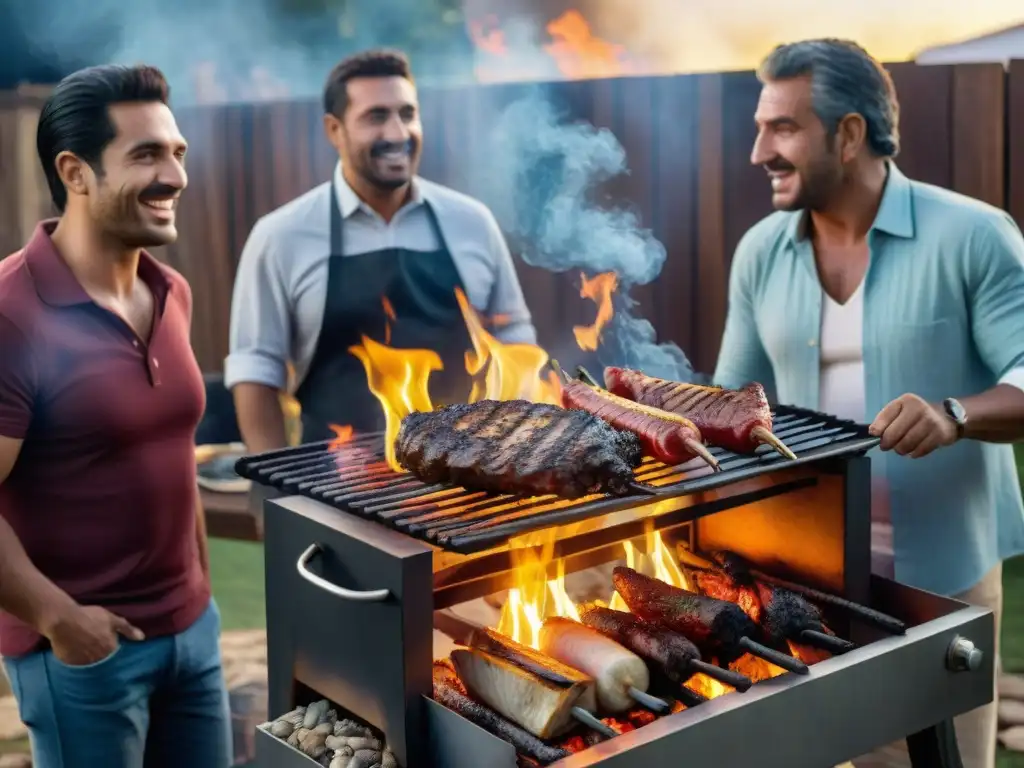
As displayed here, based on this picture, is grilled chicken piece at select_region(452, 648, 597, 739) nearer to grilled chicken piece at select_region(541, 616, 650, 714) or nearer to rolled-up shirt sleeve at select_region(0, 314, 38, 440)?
grilled chicken piece at select_region(541, 616, 650, 714)

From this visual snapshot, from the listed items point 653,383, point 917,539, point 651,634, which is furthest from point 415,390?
point 917,539

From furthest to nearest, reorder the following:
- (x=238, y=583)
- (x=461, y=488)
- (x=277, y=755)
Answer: (x=238, y=583) < (x=461, y=488) < (x=277, y=755)

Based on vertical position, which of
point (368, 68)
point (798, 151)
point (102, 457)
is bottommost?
point (102, 457)

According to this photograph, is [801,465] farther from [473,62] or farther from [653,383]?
[473,62]

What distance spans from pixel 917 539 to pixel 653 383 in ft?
3.79

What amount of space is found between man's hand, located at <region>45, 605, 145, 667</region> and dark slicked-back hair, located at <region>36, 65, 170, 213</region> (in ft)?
3.45

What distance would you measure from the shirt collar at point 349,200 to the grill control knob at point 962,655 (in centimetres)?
287

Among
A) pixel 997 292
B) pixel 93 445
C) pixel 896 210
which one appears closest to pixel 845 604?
pixel 997 292

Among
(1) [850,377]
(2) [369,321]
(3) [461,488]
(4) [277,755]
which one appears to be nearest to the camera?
(4) [277,755]

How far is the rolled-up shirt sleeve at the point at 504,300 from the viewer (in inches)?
183

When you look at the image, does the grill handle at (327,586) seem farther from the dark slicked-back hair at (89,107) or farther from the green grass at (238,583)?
the green grass at (238,583)

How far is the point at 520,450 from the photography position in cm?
221

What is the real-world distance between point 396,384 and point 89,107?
1047 millimetres

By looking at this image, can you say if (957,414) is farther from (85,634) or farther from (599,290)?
(599,290)
